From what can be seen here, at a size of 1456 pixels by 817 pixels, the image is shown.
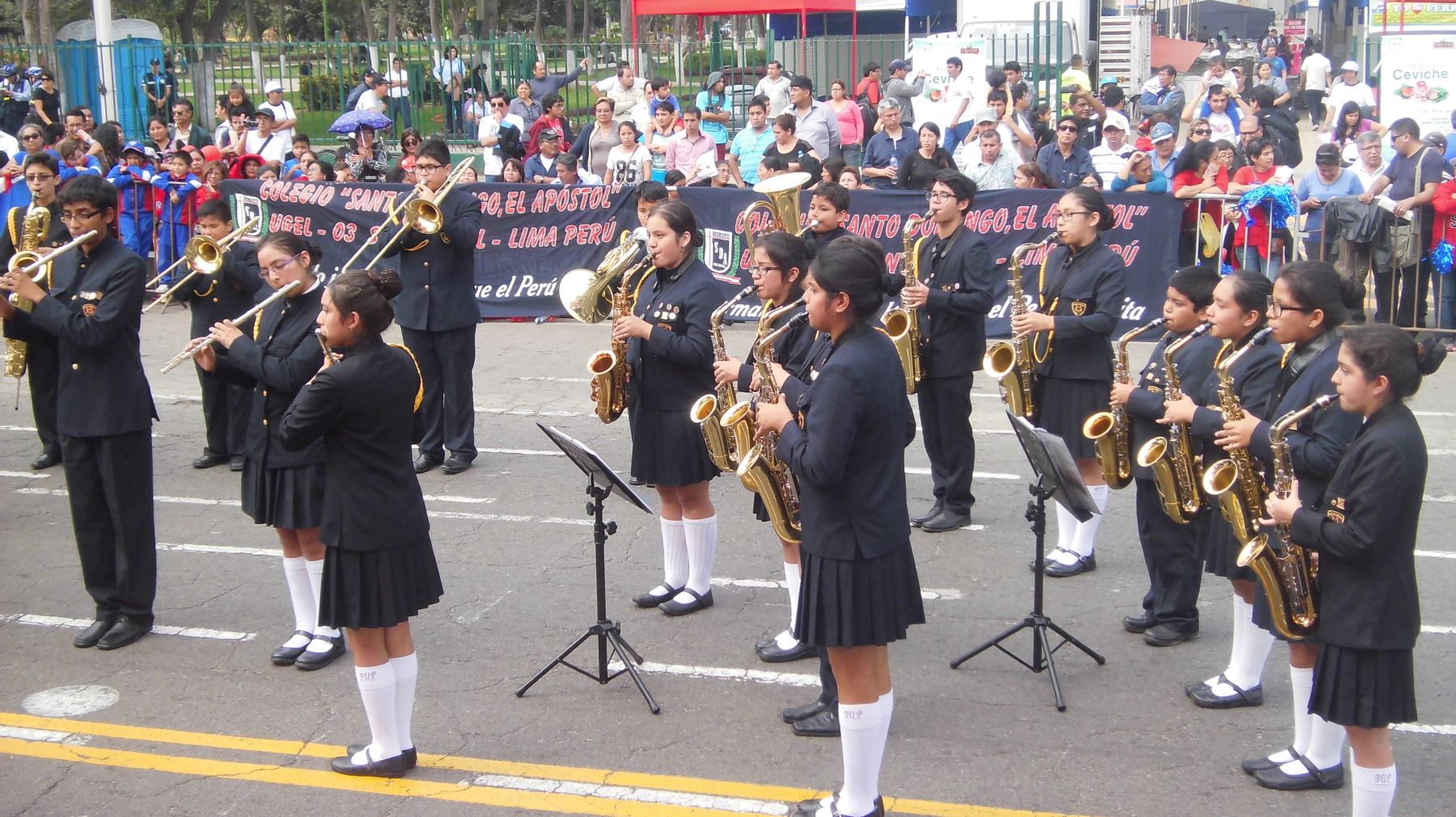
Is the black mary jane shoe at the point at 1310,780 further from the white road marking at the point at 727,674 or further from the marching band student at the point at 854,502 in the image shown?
the white road marking at the point at 727,674

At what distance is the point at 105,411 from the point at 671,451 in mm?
2556

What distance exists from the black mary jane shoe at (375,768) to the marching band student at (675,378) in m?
1.84

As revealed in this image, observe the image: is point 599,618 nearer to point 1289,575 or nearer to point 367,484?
point 367,484

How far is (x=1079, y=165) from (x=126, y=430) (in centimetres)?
978

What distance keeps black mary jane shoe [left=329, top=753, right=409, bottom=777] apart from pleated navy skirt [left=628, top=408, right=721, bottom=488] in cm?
183

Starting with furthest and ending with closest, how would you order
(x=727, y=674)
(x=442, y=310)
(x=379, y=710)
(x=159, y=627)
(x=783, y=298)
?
(x=442, y=310) → (x=159, y=627) → (x=727, y=674) → (x=783, y=298) → (x=379, y=710)

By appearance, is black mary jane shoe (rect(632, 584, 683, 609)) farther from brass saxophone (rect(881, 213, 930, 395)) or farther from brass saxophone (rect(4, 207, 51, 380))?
brass saxophone (rect(4, 207, 51, 380))

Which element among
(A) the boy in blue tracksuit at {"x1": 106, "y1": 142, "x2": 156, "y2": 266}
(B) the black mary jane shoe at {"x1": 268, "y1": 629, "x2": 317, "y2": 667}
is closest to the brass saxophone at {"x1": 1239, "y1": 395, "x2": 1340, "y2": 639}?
(B) the black mary jane shoe at {"x1": 268, "y1": 629, "x2": 317, "y2": 667}

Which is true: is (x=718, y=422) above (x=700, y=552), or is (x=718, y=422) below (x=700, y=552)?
above

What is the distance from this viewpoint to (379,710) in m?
5.11

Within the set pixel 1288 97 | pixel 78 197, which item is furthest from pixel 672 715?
pixel 1288 97

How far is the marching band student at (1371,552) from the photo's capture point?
163 inches

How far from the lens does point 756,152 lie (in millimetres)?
15016

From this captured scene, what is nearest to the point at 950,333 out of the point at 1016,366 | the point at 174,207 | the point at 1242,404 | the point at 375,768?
the point at 1016,366
